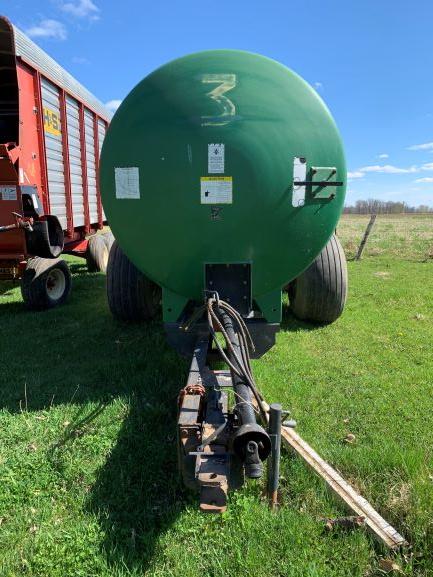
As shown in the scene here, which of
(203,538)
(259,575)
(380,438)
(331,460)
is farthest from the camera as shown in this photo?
(380,438)

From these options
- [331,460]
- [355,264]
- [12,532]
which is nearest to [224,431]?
[331,460]

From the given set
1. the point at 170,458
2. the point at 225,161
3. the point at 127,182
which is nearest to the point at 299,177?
the point at 225,161

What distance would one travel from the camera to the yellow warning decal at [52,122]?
599 cm

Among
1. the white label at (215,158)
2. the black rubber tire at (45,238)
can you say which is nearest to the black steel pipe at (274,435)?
the white label at (215,158)

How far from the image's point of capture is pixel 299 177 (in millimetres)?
2877

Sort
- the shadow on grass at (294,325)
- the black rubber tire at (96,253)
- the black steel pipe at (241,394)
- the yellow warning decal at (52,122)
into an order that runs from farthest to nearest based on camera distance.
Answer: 1. the black rubber tire at (96,253)
2. the yellow warning decal at (52,122)
3. the shadow on grass at (294,325)
4. the black steel pipe at (241,394)

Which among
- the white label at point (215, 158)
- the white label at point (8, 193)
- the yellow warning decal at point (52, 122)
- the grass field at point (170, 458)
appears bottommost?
the grass field at point (170, 458)

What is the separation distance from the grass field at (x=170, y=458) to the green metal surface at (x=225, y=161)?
1161 mm

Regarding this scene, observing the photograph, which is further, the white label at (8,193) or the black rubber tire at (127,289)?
the white label at (8,193)

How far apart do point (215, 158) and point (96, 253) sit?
237 inches

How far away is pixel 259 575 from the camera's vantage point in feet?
6.27

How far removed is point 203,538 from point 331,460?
952 millimetres

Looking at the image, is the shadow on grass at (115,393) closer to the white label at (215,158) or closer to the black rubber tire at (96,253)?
the white label at (215,158)

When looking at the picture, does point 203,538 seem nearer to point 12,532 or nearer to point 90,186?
point 12,532
